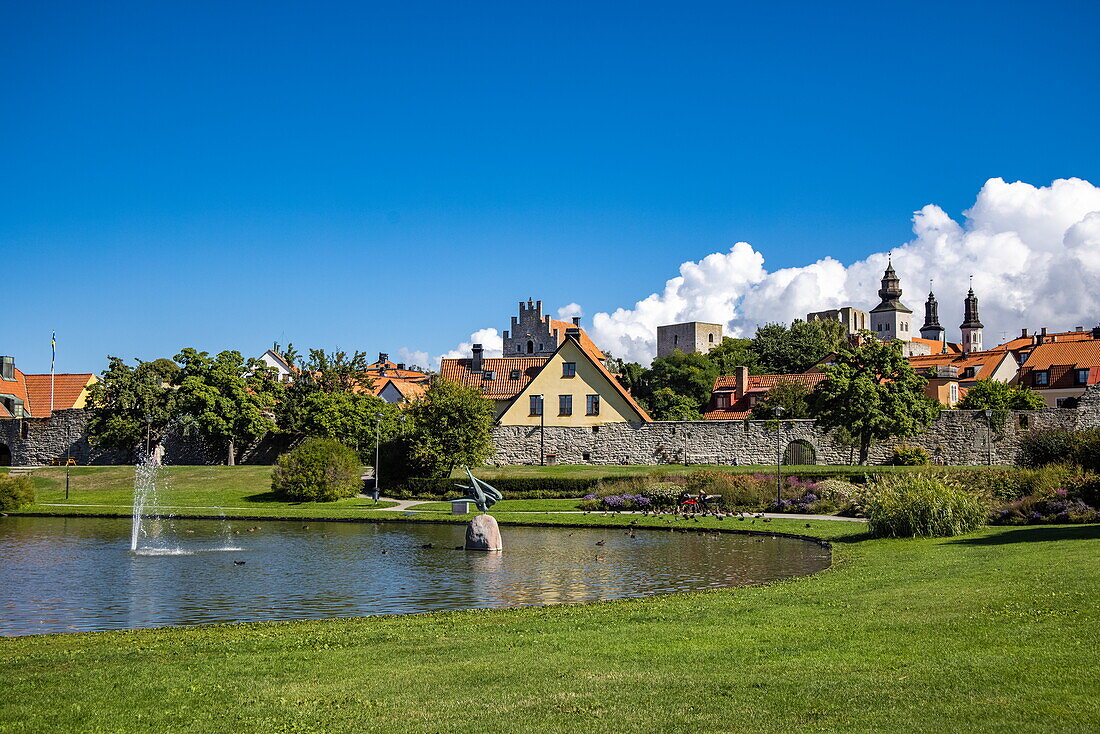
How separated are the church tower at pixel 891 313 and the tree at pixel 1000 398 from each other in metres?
112

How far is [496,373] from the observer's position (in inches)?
2527

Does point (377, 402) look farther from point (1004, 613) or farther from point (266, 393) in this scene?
point (1004, 613)

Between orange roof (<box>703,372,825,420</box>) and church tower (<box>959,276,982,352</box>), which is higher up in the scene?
church tower (<box>959,276,982,352</box>)

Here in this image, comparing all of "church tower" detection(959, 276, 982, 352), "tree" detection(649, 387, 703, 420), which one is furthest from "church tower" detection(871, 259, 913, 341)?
"tree" detection(649, 387, 703, 420)

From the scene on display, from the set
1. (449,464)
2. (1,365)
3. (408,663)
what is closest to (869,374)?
(449,464)

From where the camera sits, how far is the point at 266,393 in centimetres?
5303

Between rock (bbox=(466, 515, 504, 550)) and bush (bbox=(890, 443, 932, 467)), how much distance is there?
2944 centimetres

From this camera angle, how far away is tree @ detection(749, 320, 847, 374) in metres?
101

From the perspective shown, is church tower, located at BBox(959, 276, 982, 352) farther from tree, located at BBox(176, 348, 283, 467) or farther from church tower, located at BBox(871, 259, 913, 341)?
tree, located at BBox(176, 348, 283, 467)

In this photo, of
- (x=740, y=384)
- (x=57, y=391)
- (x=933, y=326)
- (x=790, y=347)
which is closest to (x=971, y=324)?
(x=933, y=326)

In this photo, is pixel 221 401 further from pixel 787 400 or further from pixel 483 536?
pixel 787 400

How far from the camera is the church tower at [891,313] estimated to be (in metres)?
177

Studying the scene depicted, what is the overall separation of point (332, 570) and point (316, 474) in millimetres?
20816

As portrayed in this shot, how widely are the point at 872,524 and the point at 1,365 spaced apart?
202ft
